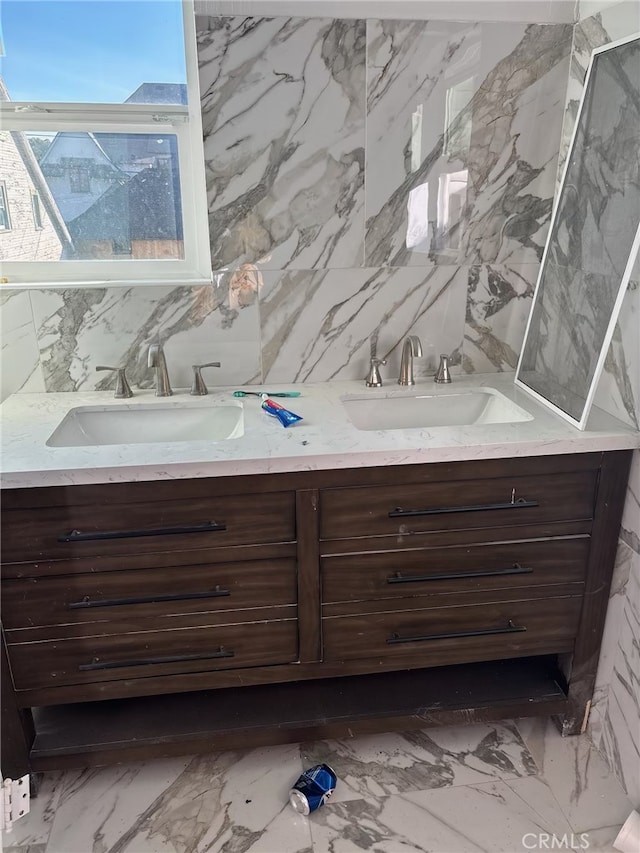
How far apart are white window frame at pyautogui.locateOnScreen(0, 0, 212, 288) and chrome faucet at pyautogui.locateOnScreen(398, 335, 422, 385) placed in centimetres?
64

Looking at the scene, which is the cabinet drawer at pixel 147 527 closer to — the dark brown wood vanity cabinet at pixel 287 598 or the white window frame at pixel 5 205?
the dark brown wood vanity cabinet at pixel 287 598

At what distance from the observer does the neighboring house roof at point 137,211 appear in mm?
1810

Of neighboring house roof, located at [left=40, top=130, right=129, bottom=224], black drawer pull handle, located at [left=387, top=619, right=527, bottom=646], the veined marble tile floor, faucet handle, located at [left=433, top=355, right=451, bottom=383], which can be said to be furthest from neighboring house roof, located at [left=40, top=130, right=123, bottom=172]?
the veined marble tile floor

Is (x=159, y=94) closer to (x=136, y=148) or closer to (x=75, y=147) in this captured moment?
(x=136, y=148)

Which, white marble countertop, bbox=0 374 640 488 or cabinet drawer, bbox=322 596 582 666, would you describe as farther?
cabinet drawer, bbox=322 596 582 666

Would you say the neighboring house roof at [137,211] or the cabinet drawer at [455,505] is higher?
the neighboring house roof at [137,211]

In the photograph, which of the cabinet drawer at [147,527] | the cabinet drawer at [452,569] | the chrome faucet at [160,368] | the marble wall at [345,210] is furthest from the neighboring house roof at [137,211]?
the cabinet drawer at [452,569]

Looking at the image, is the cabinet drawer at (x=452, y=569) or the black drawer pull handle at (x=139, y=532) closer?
the black drawer pull handle at (x=139, y=532)

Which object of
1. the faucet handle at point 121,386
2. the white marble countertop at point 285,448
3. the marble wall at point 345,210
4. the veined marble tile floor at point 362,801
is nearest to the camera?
→ the white marble countertop at point 285,448

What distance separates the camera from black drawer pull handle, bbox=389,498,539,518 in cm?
149

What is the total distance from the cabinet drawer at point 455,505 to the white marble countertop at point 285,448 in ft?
0.27

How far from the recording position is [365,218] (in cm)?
184

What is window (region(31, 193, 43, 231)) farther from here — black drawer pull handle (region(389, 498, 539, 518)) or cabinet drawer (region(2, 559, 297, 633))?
black drawer pull handle (region(389, 498, 539, 518))

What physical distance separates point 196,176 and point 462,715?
1719mm
